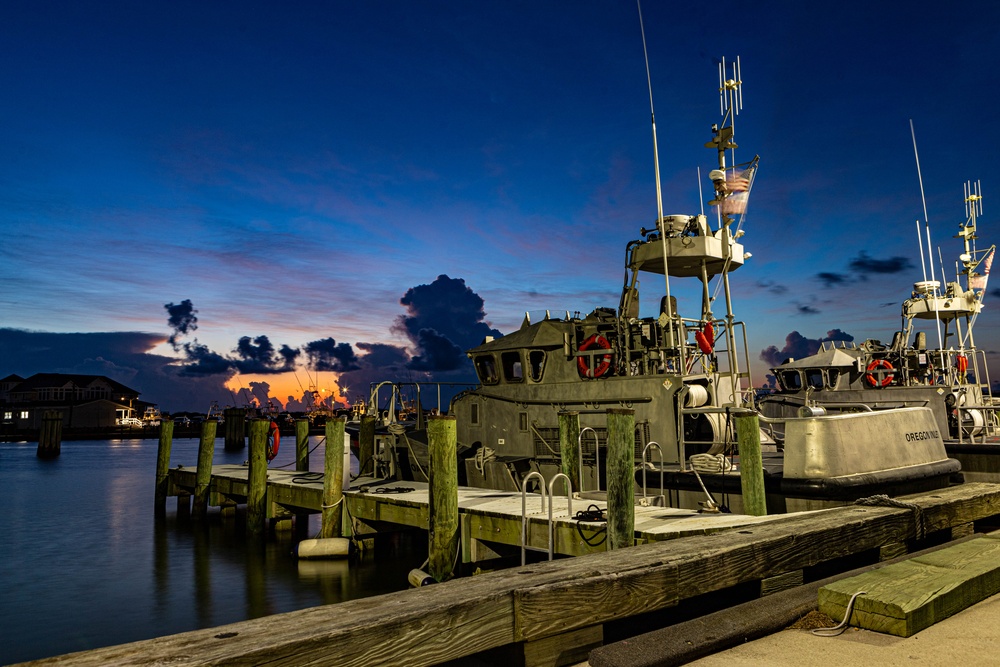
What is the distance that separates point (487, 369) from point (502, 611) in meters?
12.5

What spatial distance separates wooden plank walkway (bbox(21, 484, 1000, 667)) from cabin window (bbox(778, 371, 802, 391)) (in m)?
21.2

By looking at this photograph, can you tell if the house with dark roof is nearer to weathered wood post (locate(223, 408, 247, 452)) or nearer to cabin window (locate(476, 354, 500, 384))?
weathered wood post (locate(223, 408, 247, 452))

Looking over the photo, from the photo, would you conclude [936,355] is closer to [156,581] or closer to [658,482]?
[658,482]

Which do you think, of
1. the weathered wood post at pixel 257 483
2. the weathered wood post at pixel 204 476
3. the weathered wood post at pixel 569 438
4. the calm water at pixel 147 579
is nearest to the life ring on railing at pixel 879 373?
the calm water at pixel 147 579

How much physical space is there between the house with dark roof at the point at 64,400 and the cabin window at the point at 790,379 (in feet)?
358

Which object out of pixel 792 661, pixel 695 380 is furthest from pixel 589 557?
pixel 695 380

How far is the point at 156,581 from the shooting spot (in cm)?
1566

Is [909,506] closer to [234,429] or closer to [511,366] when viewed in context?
[511,366]

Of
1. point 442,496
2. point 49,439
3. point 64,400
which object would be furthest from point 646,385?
point 64,400

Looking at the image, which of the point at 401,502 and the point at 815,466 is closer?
the point at 815,466

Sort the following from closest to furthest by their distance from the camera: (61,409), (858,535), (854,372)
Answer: (858,535), (854,372), (61,409)

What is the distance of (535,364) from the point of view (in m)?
15.5

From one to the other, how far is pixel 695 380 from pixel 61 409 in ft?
376

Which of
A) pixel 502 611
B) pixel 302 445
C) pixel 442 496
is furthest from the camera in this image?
pixel 302 445
